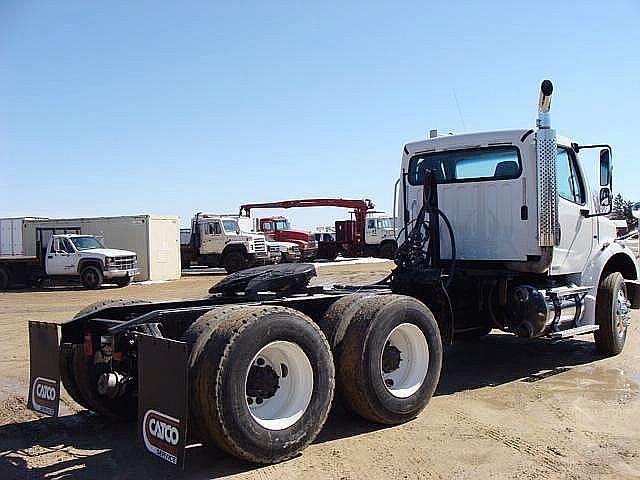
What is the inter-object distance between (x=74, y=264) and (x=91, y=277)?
0.84 meters

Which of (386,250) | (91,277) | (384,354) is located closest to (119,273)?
(91,277)

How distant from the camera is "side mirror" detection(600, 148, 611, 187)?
8.45 metres

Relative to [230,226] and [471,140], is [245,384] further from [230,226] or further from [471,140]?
[230,226]

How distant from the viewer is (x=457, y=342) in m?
10.3

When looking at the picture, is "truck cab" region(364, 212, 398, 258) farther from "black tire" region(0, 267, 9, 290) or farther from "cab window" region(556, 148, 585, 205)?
"cab window" region(556, 148, 585, 205)

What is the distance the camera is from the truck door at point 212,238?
30781mm

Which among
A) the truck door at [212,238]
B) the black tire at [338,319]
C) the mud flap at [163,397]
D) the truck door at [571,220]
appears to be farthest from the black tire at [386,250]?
the mud flap at [163,397]

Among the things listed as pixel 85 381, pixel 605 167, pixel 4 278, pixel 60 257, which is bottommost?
pixel 4 278

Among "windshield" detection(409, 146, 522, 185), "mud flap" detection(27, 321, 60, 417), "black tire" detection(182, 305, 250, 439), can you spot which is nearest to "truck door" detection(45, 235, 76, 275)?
"windshield" detection(409, 146, 522, 185)

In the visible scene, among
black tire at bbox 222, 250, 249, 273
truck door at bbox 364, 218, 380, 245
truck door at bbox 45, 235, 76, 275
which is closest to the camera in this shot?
truck door at bbox 45, 235, 76, 275

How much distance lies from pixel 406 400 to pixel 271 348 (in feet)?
4.94

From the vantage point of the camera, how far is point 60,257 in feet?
80.3

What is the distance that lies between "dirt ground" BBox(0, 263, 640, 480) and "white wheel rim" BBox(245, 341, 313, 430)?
13.3 inches

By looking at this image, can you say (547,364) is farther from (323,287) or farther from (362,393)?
(362,393)
